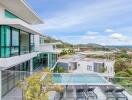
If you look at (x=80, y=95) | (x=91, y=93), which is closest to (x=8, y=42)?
(x=80, y=95)

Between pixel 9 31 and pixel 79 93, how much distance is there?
5.49 meters

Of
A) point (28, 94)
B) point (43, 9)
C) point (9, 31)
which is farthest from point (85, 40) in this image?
point (28, 94)

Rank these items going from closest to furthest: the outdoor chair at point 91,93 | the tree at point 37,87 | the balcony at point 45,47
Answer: the tree at point 37,87, the outdoor chair at point 91,93, the balcony at point 45,47

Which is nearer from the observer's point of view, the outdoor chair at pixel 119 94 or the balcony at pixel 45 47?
the outdoor chair at pixel 119 94

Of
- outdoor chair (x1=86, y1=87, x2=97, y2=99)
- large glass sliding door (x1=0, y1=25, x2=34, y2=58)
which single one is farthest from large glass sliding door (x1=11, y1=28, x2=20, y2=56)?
outdoor chair (x1=86, y1=87, x2=97, y2=99)

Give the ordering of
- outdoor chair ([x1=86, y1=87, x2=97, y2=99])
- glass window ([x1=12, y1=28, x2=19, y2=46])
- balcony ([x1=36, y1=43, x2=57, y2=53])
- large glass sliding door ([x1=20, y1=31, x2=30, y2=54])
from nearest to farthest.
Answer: outdoor chair ([x1=86, y1=87, x2=97, y2=99]) → glass window ([x1=12, y1=28, x2=19, y2=46]) → large glass sliding door ([x1=20, y1=31, x2=30, y2=54]) → balcony ([x1=36, y1=43, x2=57, y2=53])

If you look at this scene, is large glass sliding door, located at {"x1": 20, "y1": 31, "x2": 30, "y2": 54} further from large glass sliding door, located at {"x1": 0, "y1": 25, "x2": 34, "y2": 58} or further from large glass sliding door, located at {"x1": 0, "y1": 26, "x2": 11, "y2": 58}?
large glass sliding door, located at {"x1": 0, "y1": 26, "x2": 11, "y2": 58}

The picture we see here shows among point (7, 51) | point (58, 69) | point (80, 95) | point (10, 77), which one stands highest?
point (7, 51)

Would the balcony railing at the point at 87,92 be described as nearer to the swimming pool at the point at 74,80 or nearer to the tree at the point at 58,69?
the swimming pool at the point at 74,80

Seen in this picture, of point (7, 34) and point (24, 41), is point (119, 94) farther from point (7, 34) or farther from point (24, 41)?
point (24, 41)

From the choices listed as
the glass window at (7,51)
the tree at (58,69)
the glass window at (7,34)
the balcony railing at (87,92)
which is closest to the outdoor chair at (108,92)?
the balcony railing at (87,92)

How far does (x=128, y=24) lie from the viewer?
→ 6725cm

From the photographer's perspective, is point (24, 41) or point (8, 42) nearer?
point (8, 42)

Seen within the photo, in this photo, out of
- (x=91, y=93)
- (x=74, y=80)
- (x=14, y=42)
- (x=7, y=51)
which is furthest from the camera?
(x=14, y=42)
